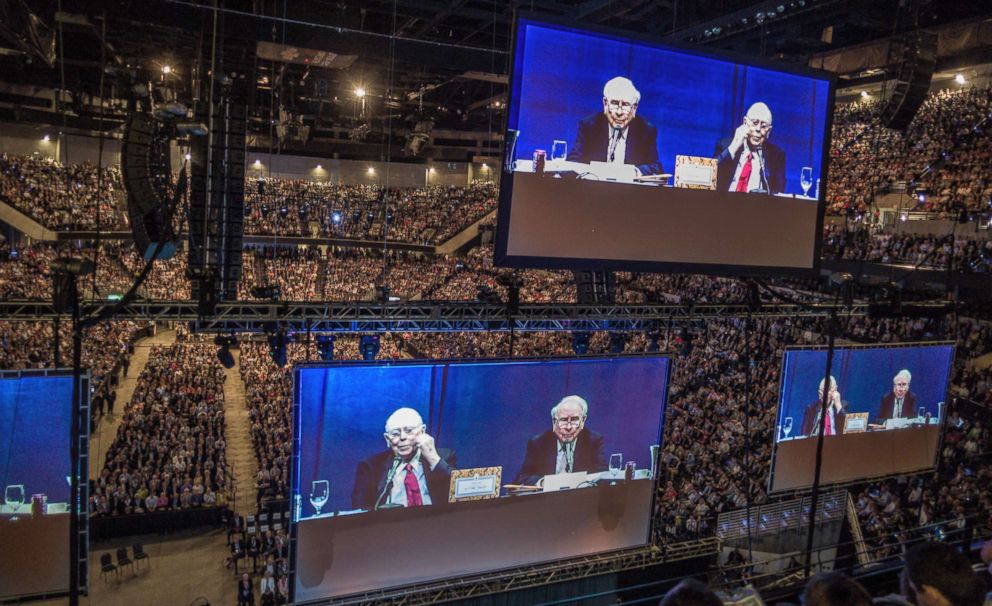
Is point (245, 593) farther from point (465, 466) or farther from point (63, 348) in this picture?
point (63, 348)

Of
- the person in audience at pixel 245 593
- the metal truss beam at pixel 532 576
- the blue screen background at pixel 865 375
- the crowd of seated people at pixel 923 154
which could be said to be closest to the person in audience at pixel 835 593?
the metal truss beam at pixel 532 576

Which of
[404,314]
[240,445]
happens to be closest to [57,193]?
[240,445]

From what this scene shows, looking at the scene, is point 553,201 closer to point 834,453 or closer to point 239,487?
point 834,453

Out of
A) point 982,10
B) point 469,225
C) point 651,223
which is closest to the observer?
point 651,223

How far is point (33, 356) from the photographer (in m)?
14.1

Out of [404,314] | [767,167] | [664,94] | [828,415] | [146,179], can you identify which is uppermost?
[664,94]

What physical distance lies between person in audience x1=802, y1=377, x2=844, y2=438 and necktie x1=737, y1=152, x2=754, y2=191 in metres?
3.22

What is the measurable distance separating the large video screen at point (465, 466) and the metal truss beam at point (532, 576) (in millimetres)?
110

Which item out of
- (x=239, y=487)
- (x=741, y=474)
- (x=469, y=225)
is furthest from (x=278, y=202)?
(x=741, y=474)

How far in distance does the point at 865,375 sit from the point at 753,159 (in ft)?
A: 13.1

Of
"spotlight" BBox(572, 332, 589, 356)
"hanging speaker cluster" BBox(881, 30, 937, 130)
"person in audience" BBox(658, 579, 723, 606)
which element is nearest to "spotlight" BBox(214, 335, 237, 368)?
"spotlight" BBox(572, 332, 589, 356)

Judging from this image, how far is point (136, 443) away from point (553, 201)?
1000 centimetres

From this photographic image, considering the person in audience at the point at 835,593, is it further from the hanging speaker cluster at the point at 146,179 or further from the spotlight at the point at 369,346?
the spotlight at the point at 369,346

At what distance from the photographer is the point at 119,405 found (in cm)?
1738
